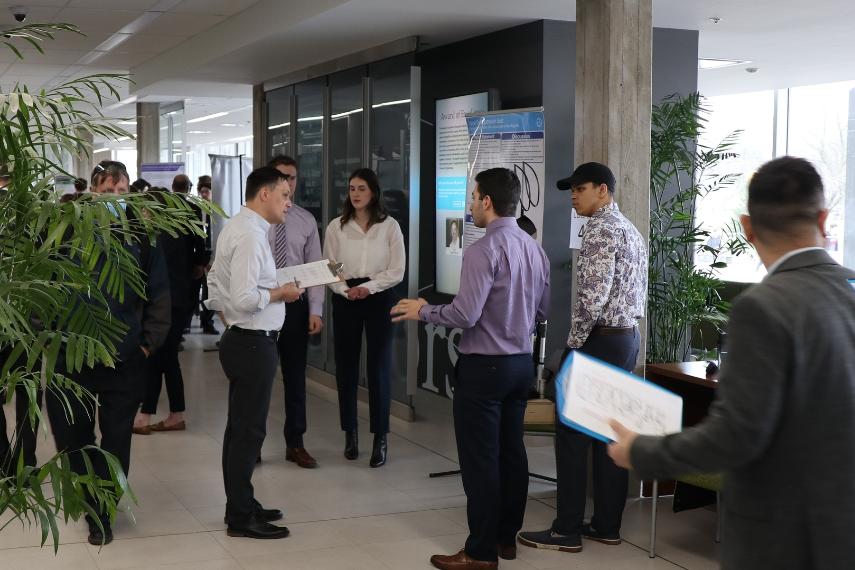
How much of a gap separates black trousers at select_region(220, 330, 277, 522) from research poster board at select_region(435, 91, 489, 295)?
2730 millimetres

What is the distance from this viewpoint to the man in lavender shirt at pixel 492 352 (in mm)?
4184

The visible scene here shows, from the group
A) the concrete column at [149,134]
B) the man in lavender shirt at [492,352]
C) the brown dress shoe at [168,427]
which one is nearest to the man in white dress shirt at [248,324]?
the man in lavender shirt at [492,352]

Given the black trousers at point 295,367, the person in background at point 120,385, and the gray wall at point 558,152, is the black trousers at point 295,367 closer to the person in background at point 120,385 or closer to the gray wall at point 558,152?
the person in background at point 120,385

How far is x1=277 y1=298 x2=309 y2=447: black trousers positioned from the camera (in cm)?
614

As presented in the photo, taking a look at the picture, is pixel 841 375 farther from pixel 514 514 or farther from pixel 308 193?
pixel 308 193

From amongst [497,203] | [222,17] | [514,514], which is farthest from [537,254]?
[222,17]

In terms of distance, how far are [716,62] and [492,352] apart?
18.3 feet

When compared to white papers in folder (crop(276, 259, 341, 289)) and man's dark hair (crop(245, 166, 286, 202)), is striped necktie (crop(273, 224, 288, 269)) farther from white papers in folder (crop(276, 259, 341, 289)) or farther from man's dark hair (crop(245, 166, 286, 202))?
man's dark hair (crop(245, 166, 286, 202))

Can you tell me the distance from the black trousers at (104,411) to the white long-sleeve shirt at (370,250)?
5.75 feet

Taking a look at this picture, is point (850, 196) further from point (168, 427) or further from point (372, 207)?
point (168, 427)

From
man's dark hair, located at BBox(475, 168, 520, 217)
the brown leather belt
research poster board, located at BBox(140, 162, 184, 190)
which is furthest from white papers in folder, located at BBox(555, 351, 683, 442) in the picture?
research poster board, located at BBox(140, 162, 184, 190)

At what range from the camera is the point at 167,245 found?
6801mm

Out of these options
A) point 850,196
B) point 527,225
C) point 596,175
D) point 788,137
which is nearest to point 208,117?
point 788,137

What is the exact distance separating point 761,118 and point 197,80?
650 centimetres
